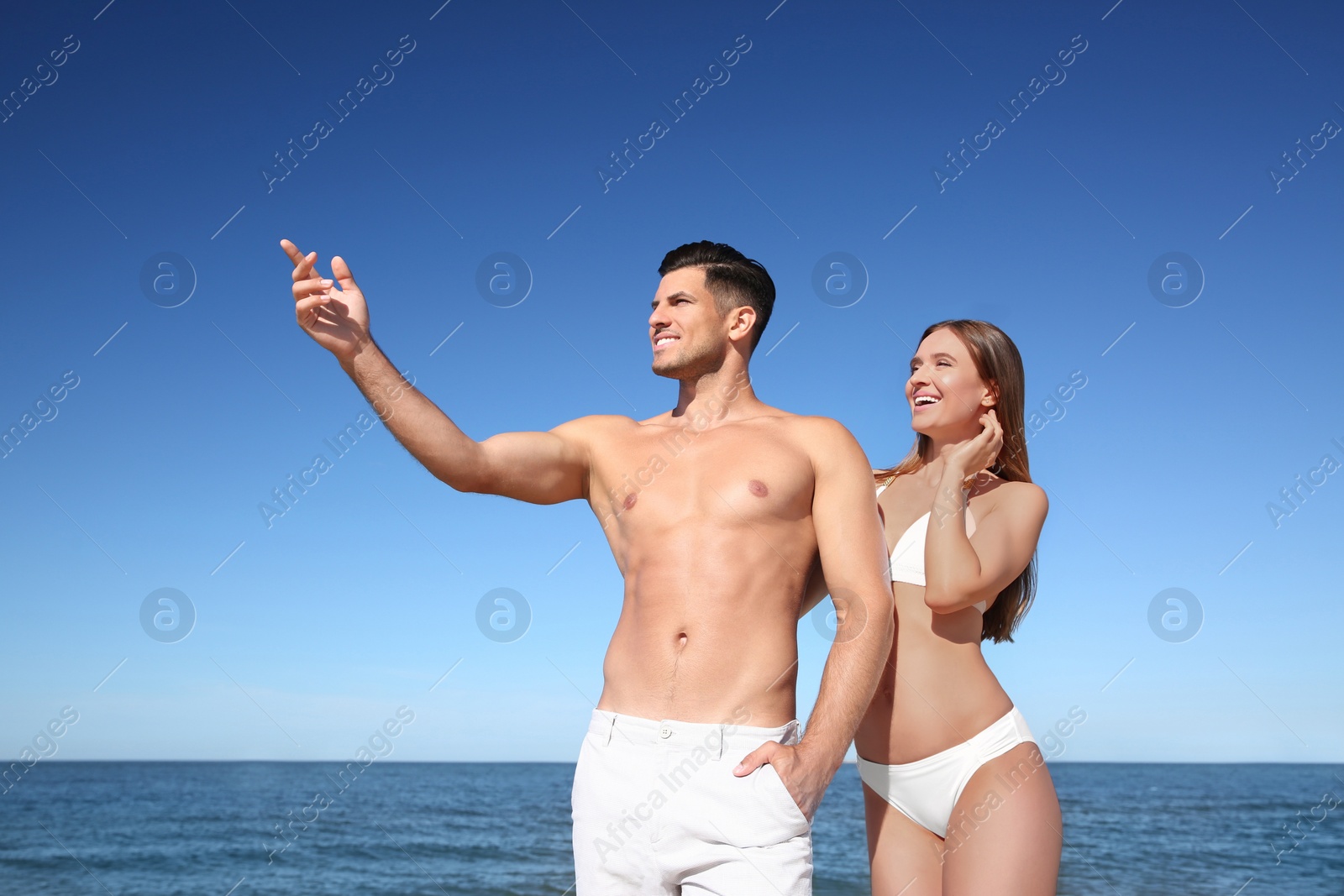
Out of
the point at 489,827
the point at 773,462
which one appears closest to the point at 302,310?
the point at 773,462

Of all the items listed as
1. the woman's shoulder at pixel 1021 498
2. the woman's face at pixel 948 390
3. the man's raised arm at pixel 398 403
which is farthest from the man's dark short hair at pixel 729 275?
the woman's shoulder at pixel 1021 498

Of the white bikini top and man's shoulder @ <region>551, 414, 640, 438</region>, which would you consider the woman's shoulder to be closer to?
the white bikini top

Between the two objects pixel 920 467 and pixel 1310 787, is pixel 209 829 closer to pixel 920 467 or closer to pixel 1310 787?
pixel 920 467

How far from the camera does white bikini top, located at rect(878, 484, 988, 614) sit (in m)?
3.67

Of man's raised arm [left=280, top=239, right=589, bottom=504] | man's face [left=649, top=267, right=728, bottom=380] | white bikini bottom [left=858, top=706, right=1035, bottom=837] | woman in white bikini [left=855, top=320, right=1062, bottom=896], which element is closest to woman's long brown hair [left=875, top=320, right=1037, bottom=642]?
woman in white bikini [left=855, top=320, right=1062, bottom=896]

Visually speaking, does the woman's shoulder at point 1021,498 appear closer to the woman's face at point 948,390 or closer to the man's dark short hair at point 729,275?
the woman's face at point 948,390

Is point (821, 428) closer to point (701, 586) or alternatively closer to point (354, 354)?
point (701, 586)

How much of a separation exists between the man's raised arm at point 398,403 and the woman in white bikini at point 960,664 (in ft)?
4.88

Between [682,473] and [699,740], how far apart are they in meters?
1.01

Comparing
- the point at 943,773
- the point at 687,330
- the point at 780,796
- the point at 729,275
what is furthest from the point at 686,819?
the point at 729,275

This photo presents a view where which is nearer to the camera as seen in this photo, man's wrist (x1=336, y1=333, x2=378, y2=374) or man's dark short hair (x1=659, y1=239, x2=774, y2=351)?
man's wrist (x1=336, y1=333, x2=378, y2=374)

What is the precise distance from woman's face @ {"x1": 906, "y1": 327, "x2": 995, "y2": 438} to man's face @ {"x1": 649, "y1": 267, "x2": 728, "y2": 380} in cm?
80

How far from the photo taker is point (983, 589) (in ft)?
11.1

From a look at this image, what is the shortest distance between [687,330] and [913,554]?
1.22 m
